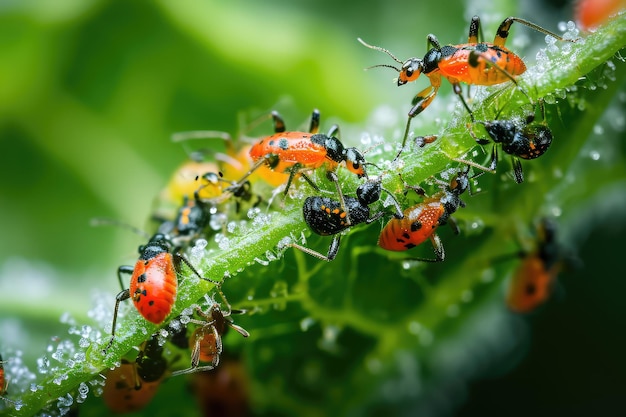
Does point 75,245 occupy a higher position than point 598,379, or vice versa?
point 75,245

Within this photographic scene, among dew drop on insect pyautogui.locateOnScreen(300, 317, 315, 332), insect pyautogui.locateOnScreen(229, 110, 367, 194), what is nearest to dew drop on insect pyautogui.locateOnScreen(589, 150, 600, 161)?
insect pyautogui.locateOnScreen(229, 110, 367, 194)

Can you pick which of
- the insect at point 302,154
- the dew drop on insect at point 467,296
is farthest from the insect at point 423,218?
the dew drop on insect at point 467,296

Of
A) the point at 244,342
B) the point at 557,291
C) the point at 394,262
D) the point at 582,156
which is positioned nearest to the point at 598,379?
the point at 557,291

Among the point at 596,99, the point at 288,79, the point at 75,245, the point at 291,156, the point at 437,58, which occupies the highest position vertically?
the point at 288,79

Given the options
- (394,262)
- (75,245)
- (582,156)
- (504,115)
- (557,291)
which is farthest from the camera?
(75,245)

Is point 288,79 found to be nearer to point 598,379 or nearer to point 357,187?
point 357,187

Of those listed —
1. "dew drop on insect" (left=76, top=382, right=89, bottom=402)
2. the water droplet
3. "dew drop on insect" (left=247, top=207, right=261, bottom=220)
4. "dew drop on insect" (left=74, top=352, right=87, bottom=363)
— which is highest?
"dew drop on insect" (left=247, top=207, right=261, bottom=220)

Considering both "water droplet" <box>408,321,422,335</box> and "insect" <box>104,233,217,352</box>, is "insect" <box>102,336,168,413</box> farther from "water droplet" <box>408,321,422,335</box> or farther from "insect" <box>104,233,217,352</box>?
"water droplet" <box>408,321,422,335</box>
